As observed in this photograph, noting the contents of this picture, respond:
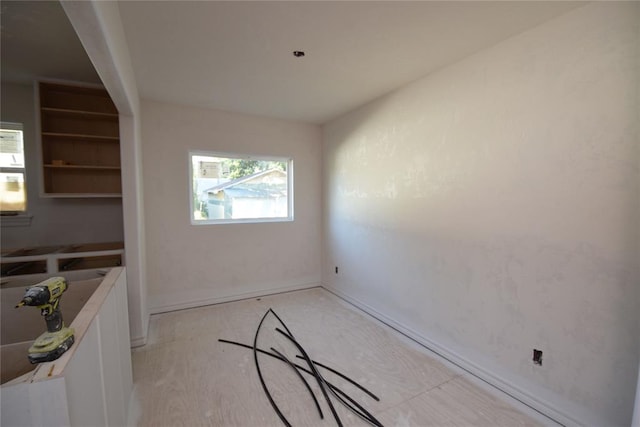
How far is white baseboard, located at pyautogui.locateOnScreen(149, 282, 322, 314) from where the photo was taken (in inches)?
132

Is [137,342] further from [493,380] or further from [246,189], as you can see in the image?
[493,380]

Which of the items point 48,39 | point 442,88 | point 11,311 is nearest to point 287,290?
point 11,311

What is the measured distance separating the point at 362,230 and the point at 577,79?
232 centimetres

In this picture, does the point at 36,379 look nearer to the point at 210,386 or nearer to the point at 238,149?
the point at 210,386

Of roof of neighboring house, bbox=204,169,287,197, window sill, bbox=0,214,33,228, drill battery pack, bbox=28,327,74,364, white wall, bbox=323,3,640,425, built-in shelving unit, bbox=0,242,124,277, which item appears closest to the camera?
drill battery pack, bbox=28,327,74,364

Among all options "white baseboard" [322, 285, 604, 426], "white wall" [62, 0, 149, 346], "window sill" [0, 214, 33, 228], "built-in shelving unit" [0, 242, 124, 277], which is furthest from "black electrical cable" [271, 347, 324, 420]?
"window sill" [0, 214, 33, 228]

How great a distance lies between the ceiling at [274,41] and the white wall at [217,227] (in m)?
0.59

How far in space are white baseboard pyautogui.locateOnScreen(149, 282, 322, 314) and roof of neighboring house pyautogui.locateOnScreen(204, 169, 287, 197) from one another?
55.1 inches

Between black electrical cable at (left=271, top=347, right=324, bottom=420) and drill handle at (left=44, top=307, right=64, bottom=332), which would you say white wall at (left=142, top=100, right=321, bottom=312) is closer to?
black electrical cable at (left=271, top=347, right=324, bottom=420)

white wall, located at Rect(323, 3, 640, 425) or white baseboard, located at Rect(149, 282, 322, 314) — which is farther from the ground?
white wall, located at Rect(323, 3, 640, 425)

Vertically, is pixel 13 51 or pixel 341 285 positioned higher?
pixel 13 51

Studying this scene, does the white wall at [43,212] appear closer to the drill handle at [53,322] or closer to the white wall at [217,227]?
the white wall at [217,227]

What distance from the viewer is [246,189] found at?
3902 mm

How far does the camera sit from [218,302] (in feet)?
11.9
